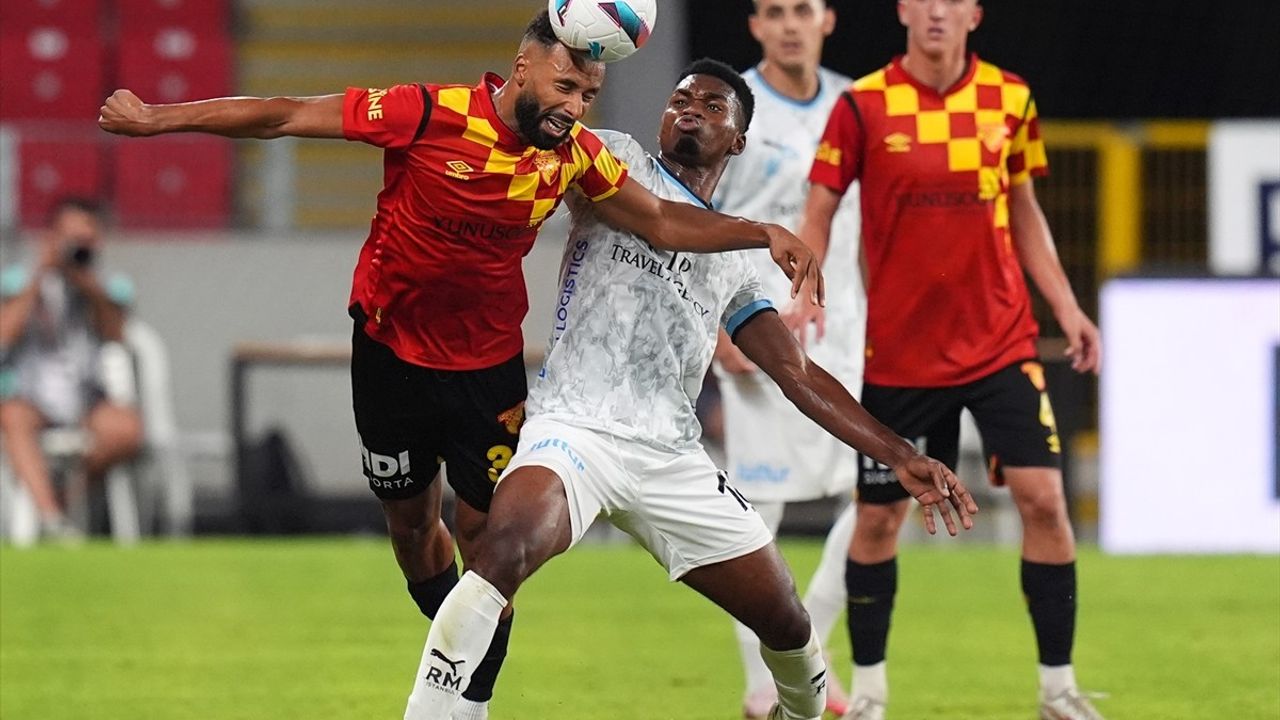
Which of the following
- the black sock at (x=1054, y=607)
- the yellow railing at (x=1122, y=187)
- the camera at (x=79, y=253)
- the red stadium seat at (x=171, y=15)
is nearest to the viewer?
the black sock at (x=1054, y=607)

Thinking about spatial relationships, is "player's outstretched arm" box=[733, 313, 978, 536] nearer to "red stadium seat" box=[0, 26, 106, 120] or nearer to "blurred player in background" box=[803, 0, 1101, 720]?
"blurred player in background" box=[803, 0, 1101, 720]

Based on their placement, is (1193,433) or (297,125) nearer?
(297,125)

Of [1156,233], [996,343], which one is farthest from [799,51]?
[1156,233]

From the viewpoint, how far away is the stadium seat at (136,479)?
11.8 meters

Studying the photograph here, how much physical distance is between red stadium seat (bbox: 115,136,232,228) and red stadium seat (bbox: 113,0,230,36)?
5.49 feet

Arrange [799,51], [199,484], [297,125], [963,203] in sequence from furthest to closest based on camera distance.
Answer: [199,484] → [799,51] → [963,203] → [297,125]

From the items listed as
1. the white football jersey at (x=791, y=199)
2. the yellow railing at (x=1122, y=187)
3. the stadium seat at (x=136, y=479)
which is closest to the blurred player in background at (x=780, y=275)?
the white football jersey at (x=791, y=199)

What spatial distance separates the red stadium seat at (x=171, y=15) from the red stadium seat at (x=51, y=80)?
1.22 feet

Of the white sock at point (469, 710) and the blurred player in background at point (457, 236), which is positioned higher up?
the blurred player in background at point (457, 236)

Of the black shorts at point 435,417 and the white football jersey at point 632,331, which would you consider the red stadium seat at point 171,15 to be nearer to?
the black shorts at point 435,417

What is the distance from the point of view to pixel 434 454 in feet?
17.7

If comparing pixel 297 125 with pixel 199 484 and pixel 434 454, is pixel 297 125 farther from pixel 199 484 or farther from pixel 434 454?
pixel 199 484

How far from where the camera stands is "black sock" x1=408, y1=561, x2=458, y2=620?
560 centimetres

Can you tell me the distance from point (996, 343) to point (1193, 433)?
4.69 metres
